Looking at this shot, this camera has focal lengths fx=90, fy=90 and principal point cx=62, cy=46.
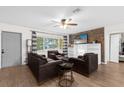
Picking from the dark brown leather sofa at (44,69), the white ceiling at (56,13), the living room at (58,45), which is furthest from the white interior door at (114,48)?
the dark brown leather sofa at (44,69)

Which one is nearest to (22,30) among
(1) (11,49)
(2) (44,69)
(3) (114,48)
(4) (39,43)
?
(1) (11,49)

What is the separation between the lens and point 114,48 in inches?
239

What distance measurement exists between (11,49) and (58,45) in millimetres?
3628

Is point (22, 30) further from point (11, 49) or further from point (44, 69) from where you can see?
point (44, 69)

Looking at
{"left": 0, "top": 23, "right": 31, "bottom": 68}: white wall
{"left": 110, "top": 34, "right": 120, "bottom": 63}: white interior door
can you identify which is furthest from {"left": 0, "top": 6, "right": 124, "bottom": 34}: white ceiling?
{"left": 110, "top": 34, "right": 120, "bottom": 63}: white interior door

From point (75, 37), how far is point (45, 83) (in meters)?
5.45

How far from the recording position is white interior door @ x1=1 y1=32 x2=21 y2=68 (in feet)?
15.0

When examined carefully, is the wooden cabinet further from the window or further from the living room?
the window

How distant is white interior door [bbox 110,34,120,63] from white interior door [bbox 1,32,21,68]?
19.5 feet

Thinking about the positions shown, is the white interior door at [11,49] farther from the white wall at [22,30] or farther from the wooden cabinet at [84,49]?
the wooden cabinet at [84,49]

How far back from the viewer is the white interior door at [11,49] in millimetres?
4574

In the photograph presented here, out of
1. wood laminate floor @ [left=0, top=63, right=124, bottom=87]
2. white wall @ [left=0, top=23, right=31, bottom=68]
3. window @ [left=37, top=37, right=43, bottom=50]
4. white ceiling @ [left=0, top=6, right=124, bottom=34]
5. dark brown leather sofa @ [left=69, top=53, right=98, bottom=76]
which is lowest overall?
wood laminate floor @ [left=0, top=63, right=124, bottom=87]
